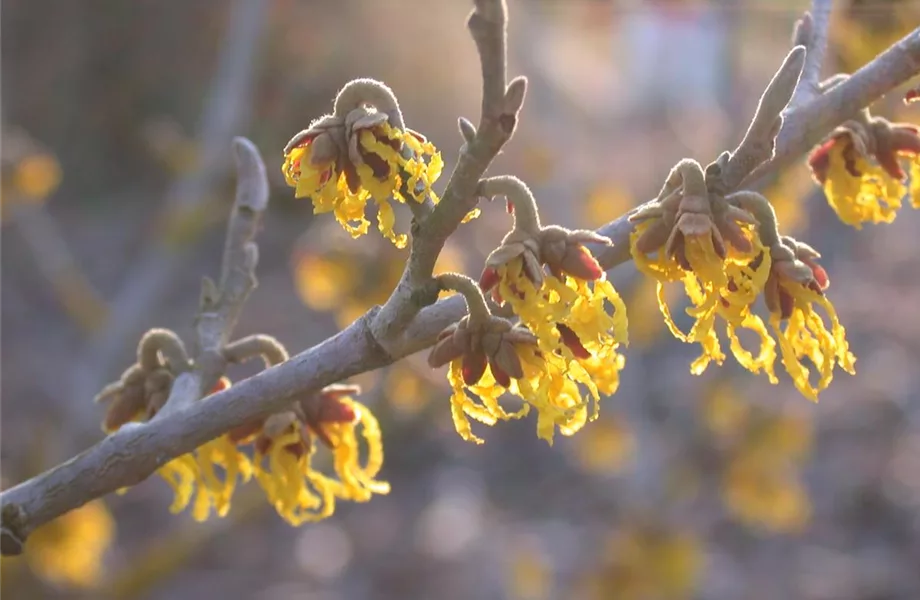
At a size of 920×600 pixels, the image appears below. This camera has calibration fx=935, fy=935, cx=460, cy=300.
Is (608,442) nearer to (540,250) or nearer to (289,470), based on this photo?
(289,470)

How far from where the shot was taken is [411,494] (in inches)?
249

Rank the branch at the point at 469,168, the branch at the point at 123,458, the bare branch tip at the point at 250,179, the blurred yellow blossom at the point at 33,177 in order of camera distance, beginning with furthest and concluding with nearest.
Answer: the blurred yellow blossom at the point at 33,177, the bare branch tip at the point at 250,179, the branch at the point at 123,458, the branch at the point at 469,168

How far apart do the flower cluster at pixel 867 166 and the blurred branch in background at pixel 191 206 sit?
2895 mm

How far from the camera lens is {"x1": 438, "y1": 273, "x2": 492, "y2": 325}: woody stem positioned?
93cm

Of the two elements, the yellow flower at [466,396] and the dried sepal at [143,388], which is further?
the dried sepal at [143,388]

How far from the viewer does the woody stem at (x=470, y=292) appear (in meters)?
0.93

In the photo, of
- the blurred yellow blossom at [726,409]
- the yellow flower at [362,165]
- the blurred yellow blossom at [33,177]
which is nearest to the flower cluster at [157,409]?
the yellow flower at [362,165]

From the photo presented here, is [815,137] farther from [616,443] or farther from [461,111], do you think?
[461,111]

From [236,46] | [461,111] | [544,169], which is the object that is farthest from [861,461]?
[461,111]

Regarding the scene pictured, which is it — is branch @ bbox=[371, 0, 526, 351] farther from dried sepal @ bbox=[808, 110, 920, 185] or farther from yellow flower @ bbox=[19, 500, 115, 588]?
yellow flower @ bbox=[19, 500, 115, 588]

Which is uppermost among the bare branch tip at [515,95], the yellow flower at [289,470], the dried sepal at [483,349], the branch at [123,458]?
the bare branch tip at [515,95]

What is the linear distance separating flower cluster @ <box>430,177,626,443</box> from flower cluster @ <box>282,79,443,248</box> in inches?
4.2

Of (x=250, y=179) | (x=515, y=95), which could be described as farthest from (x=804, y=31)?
(x=250, y=179)

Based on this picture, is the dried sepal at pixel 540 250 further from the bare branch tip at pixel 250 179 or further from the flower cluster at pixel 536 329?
the bare branch tip at pixel 250 179
